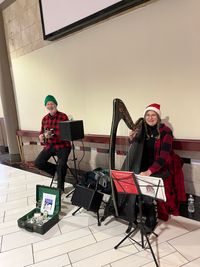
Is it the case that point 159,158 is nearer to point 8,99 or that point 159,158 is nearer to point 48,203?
point 48,203

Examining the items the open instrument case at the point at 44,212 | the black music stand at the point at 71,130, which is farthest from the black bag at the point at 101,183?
the black music stand at the point at 71,130

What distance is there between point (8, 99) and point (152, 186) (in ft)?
13.8

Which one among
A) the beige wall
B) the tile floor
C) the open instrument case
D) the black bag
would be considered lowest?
the tile floor

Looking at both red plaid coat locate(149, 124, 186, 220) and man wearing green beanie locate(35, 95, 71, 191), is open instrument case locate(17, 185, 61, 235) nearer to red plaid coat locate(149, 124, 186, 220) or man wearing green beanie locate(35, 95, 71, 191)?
man wearing green beanie locate(35, 95, 71, 191)

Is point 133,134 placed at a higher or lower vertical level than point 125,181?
higher

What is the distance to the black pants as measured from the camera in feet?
10.2

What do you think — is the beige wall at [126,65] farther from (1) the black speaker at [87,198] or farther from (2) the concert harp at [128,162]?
(1) the black speaker at [87,198]

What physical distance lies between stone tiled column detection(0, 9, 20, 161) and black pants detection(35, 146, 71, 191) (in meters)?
2.10

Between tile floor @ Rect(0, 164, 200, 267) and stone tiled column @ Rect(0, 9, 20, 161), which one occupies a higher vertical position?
stone tiled column @ Rect(0, 9, 20, 161)

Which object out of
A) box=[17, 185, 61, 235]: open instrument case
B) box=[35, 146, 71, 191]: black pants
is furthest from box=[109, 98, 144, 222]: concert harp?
box=[35, 146, 71, 191]: black pants

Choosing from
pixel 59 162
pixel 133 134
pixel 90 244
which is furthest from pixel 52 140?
pixel 90 244

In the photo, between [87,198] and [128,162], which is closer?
[128,162]

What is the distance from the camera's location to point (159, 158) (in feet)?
7.34

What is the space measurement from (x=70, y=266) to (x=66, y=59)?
117 inches
